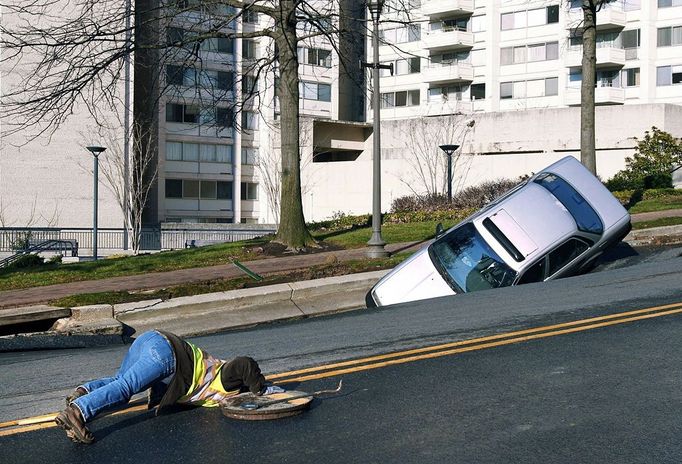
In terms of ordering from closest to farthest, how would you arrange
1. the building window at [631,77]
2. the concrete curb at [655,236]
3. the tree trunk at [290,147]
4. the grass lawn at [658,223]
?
the concrete curb at [655,236] < the grass lawn at [658,223] < the tree trunk at [290,147] < the building window at [631,77]

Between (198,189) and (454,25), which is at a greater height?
(454,25)

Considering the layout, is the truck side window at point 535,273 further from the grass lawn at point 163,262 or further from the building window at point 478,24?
the building window at point 478,24

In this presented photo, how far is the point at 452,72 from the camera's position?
60062 mm

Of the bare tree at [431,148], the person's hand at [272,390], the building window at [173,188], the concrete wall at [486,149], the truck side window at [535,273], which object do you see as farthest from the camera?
the building window at [173,188]

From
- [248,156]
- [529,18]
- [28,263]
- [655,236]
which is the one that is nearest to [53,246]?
[28,263]

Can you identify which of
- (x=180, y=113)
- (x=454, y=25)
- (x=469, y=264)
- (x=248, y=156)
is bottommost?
(x=469, y=264)

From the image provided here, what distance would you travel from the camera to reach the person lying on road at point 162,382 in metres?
5.97

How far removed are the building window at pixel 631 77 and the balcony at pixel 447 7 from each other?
39.2 ft

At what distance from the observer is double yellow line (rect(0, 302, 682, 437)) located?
662 cm

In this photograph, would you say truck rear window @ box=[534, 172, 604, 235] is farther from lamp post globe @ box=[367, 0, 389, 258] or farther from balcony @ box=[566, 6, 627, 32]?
balcony @ box=[566, 6, 627, 32]

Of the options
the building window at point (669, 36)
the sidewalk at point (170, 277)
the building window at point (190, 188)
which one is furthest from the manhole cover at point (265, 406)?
the building window at point (669, 36)

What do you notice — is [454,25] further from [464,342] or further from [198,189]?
[464,342]

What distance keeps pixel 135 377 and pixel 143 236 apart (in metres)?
38.0

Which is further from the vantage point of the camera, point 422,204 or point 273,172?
point 273,172
